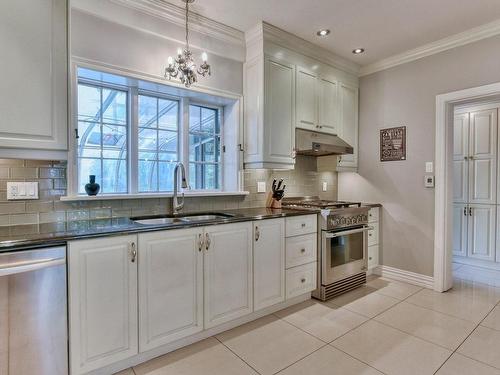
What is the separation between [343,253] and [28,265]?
8.83ft

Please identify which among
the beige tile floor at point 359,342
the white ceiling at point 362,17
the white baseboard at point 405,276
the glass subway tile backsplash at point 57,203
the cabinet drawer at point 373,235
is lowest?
the beige tile floor at point 359,342

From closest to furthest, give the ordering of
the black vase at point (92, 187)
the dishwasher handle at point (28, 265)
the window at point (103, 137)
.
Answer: the dishwasher handle at point (28, 265), the black vase at point (92, 187), the window at point (103, 137)

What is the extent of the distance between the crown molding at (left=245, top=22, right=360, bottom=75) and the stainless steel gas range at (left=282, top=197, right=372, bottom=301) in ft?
5.63

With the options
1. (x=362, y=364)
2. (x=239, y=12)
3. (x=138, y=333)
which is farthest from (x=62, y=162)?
(x=362, y=364)

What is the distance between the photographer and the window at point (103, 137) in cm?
229

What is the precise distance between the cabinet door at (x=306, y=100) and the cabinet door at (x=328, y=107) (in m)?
0.11

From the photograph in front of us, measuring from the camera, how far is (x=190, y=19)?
2.56 meters

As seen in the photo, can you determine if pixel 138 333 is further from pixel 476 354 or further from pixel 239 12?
pixel 239 12

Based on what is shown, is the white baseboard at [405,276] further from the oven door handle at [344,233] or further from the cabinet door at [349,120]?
the cabinet door at [349,120]

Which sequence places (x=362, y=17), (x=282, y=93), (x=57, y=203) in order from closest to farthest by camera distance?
(x=57, y=203) → (x=362, y=17) → (x=282, y=93)

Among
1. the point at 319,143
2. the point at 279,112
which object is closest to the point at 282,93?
the point at 279,112

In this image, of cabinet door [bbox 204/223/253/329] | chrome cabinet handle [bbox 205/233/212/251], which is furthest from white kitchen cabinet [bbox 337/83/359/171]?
chrome cabinet handle [bbox 205/233/212/251]

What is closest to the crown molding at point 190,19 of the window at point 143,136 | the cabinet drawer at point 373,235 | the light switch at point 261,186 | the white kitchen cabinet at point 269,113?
the white kitchen cabinet at point 269,113

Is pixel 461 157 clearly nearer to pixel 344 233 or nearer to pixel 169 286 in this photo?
pixel 344 233
